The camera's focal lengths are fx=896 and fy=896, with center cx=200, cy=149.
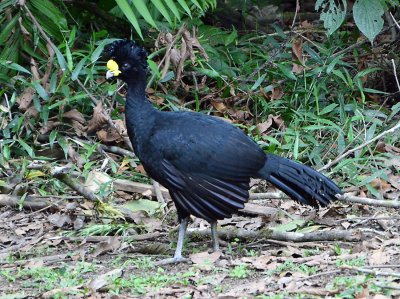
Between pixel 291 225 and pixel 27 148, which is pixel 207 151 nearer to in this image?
pixel 291 225

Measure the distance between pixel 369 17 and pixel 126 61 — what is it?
8.55ft

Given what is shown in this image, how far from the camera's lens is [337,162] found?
7.53m

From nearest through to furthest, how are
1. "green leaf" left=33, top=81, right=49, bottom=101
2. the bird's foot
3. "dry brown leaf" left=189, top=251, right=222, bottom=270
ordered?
"dry brown leaf" left=189, top=251, right=222, bottom=270
the bird's foot
"green leaf" left=33, top=81, right=49, bottom=101

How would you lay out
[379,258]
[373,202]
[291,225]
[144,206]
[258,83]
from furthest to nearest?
[258,83]
[144,206]
[291,225]
[373,202]
[379,258]

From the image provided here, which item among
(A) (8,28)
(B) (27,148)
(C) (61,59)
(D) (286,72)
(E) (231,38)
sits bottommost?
(D) (286,72)

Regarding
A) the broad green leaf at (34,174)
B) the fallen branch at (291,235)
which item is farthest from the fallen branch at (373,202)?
the broad green leaf at (34,174)

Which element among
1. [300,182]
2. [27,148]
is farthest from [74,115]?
[300,182]

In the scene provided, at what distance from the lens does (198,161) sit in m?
5.91

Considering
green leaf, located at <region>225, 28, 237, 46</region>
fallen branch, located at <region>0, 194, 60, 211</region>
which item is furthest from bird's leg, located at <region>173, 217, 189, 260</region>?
green leaf, located at <region>225, 28, 237, 46</region>

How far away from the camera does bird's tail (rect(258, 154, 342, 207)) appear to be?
20.1 ft

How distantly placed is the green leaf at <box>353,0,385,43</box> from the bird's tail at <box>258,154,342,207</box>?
2113 millimetres

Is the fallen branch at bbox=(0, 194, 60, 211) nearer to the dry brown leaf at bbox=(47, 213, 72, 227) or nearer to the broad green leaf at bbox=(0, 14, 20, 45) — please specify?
the dry brown leaf at bbox=(47, 213, 72, 227)

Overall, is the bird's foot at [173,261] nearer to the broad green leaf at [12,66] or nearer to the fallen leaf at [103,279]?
the fallen leaf at [103,279]

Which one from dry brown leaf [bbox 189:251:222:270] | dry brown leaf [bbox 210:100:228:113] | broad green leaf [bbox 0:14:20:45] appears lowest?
dry brown leaf [bbox 210:100:228:113]
